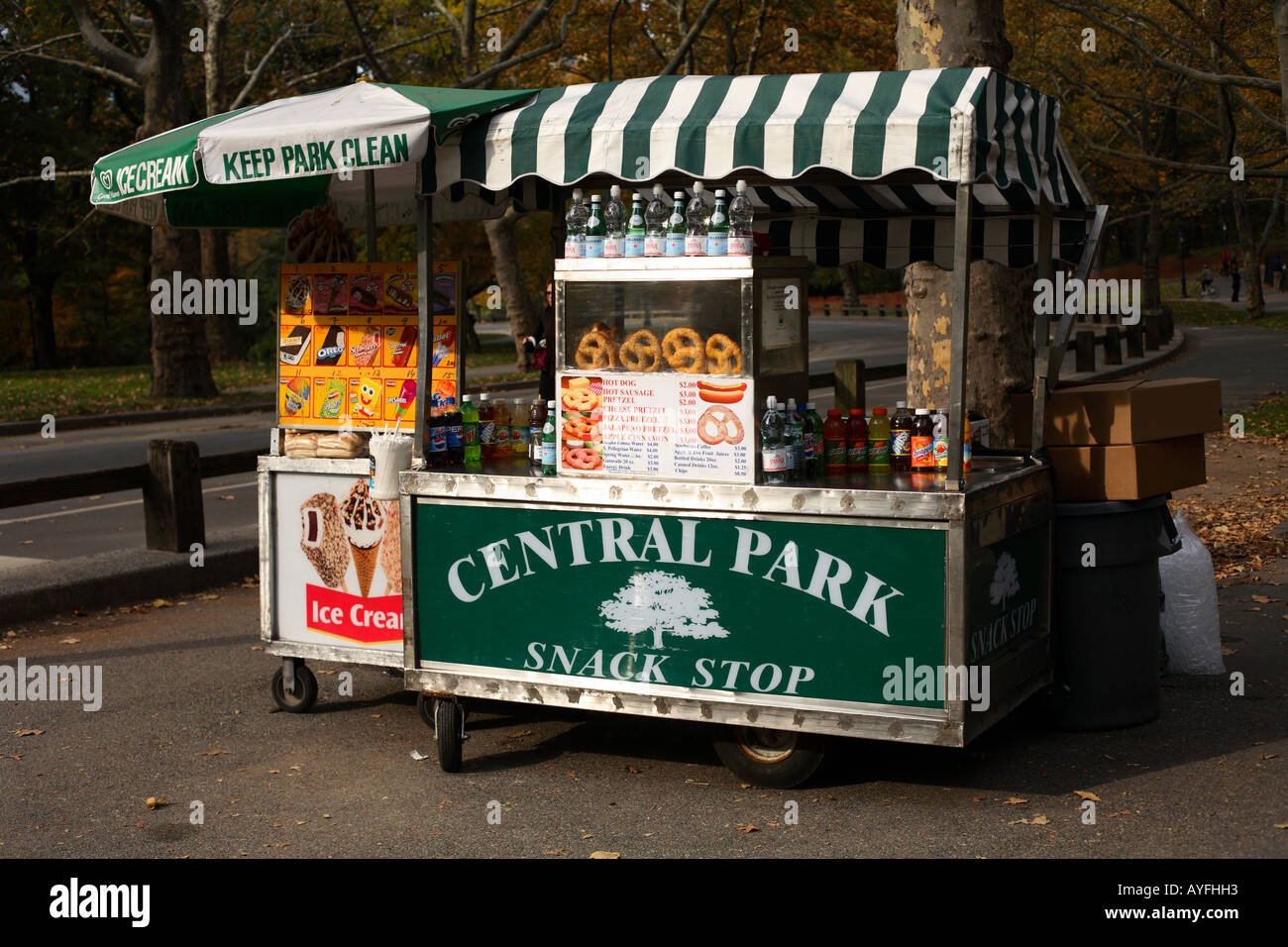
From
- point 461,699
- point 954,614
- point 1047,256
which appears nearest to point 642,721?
point 461,699

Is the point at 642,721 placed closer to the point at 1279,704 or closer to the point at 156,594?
the point at 1279,704

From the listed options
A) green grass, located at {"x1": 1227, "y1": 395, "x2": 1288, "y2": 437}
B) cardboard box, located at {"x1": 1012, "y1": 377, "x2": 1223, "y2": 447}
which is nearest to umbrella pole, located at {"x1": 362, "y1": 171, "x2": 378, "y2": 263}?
cardboard box, located at {"x1": 1012, "y1": 377, "x2": 1223, "y2": 447}

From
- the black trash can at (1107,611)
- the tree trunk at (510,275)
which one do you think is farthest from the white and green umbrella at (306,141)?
the tree trunk at (510,275)

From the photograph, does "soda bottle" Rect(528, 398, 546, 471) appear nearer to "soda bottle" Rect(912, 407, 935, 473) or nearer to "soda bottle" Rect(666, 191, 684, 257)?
"soda bottle" Rect(666, 191, 684, 257)

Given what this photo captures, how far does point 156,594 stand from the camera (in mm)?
9367

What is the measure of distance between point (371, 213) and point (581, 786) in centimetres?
318

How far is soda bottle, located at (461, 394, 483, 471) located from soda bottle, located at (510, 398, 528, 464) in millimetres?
265

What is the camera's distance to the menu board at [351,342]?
6637mm

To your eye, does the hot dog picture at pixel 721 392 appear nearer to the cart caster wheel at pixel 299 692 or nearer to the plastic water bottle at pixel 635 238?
the plastic water bottle at pixel 635 238

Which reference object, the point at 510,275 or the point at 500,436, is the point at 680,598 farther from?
the point at 510,275

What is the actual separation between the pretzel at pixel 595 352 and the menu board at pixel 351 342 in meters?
1.04

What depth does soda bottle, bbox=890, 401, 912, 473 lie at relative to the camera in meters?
5.76

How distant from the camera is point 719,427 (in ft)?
18.0

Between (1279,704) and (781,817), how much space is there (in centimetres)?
279
